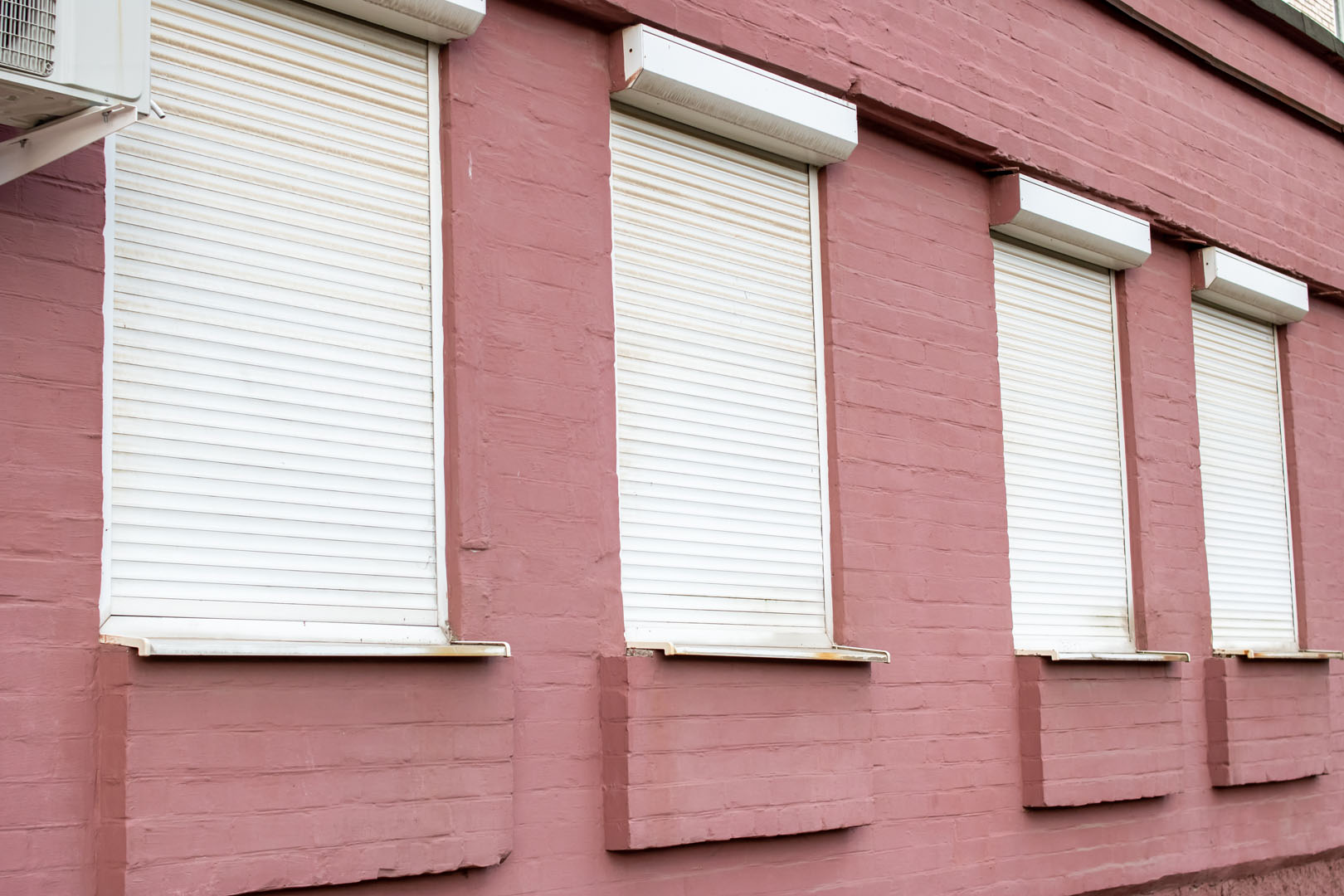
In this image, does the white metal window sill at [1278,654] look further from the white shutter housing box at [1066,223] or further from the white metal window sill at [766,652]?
the white metal window sill at [766,652]

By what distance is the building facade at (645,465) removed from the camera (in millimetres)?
4590

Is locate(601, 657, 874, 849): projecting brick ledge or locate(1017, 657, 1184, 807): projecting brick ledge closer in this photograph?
locate(601, 657, 874, 849): projecting brick ledge

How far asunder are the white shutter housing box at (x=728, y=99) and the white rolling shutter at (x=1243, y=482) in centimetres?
354

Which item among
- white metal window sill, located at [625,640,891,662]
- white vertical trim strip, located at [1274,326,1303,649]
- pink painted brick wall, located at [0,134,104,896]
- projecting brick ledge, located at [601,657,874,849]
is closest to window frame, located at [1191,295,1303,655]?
white vertical trim strip, located at [1274,326,1303,649]

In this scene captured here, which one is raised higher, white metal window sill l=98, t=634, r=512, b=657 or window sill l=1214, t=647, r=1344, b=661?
white metal window sill l=98, t=634, r=512, b=657

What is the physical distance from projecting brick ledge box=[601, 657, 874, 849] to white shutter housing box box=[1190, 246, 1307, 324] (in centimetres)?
395

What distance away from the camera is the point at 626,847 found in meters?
5.61

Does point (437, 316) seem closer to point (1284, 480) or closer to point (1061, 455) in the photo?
A: point (1061, 455)

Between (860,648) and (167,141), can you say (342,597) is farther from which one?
(860,648)

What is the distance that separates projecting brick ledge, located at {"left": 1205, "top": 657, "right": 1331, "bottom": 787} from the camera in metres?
8.87

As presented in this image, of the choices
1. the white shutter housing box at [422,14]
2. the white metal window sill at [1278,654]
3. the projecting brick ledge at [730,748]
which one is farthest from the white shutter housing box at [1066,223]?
the white shutter housing box at [422,14]

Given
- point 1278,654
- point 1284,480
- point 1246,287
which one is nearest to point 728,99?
point 1246,287

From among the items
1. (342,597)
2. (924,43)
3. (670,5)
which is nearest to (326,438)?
(342,597)

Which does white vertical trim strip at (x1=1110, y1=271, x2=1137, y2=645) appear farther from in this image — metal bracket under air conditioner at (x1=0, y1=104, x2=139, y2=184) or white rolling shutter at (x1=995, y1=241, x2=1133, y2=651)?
metal bracket under air conditioner at (x1=0, y1=104, x2=139, y2=184)
